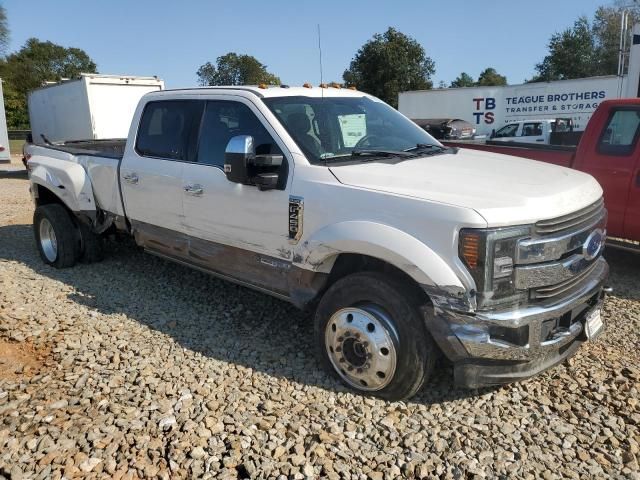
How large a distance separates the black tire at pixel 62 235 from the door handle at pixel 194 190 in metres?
2.49

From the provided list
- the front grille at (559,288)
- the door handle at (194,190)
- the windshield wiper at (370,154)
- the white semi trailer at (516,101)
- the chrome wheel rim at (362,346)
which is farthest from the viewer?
the white semi trailer at (516,101)

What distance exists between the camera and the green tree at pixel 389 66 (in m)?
43.2

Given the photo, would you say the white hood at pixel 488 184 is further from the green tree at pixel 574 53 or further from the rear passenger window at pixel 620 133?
the green tree at pixel 574 53

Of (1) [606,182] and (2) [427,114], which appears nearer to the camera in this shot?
(1) [606,182]

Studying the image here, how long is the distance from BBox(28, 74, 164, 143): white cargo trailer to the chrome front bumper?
13.5 metres

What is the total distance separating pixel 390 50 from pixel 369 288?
140ft

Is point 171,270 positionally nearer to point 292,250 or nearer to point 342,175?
point 292,250

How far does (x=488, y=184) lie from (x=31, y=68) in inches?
2475

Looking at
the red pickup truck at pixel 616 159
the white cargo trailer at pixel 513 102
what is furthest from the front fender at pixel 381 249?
the white cargo trailer at pixel 513 102

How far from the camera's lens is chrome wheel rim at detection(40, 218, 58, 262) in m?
6.46

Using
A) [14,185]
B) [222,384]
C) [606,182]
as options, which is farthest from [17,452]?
[14,185]

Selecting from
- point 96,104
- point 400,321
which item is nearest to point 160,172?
point 400,321

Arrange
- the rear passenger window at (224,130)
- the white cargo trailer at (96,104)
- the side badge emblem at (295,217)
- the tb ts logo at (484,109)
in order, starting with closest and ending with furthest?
the side badge emblem at (295,217) < the rear passenger window at (224,130) < the white cargo trailer at (96,104) < the tb ts logo at (484,109)

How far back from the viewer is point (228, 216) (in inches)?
164
